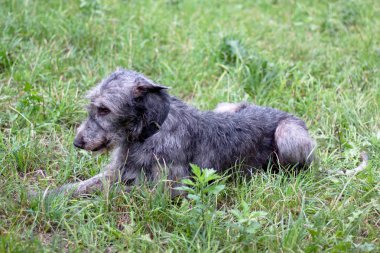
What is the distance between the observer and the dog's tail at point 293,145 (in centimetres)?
550

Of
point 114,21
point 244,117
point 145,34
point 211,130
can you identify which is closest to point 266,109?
point 244,117

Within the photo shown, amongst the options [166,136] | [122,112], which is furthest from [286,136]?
[122,112]

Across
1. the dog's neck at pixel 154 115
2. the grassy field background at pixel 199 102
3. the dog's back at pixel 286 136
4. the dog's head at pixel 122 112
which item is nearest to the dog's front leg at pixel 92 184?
the grassy field background at pixel 199 102

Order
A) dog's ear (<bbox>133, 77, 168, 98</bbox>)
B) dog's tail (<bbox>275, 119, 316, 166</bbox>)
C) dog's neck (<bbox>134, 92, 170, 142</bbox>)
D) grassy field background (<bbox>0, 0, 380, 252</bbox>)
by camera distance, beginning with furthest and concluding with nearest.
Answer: dog's tail (<bbox>275, 119, 316, 166</bbox>) < dog's neck (<bbox>134, 92, 170, 142</bbox>) < dog's ear (<bbox>133, 77, 168, 98</bbox>) < grassy field background (<bbox>0, 0, 380, 252</bbox>)

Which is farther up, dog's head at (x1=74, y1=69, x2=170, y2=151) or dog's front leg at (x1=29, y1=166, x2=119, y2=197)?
dog's head at (x1=74, y1=69, x2=170, y2=151)

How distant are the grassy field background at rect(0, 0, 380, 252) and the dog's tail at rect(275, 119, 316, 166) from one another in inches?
6.0

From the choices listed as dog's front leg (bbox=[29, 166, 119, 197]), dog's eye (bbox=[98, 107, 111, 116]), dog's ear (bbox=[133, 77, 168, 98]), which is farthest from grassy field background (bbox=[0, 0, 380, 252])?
dog's ear (bbox=[133, 77, 168, 98])

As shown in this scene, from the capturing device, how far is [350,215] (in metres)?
4.66

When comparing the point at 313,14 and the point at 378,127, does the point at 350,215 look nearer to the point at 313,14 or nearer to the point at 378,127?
the point at 378,127

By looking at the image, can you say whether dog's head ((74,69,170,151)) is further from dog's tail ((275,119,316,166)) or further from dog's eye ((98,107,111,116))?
dog's tail ((275,119,316,166))

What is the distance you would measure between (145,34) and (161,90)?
3.32m

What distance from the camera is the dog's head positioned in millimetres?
4801

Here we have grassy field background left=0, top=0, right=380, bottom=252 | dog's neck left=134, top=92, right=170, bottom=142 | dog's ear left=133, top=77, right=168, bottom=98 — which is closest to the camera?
grassy field background left=0, top=0, right=380, bottom=252

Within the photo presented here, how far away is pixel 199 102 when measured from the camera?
6883 millimetres
